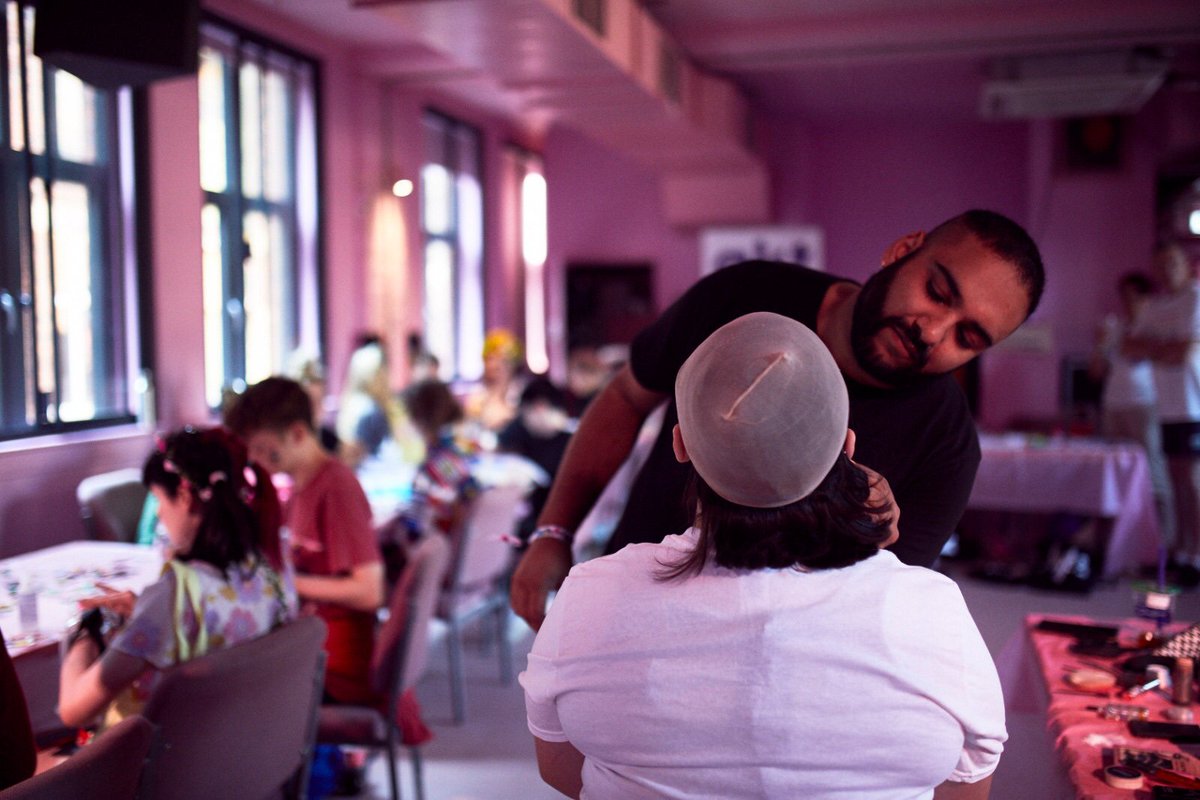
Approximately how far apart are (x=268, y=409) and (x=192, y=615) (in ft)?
2.80

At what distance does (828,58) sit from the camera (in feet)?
22.8

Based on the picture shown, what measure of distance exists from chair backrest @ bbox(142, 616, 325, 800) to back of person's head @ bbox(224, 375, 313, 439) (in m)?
0.89

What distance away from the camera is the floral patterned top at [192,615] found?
79.7 inches

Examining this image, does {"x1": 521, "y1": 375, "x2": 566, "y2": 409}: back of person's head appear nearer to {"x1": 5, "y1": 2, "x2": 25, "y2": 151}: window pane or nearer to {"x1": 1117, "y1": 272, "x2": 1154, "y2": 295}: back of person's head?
{"x1": 5, "y1": 2, "x2": 25, "y2": 151}: window pane

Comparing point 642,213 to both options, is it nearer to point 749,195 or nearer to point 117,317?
point 749,195

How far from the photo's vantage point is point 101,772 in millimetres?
1382

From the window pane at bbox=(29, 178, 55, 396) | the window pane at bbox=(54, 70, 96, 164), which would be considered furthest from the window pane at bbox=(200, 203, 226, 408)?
the window pane at bbox=(29, 178, 55, 396)

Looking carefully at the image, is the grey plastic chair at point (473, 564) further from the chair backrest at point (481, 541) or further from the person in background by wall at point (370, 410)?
the person in background by wall at point (370, 410)

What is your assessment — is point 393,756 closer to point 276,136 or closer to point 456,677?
point 456,677

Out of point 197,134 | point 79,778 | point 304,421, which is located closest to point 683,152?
point 197,134

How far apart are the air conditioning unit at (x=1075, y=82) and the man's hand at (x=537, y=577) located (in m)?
6.24

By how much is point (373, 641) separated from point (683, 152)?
5941 mm

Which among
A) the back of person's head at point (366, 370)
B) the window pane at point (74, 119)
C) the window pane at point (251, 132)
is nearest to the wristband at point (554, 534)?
the window pane at point (74, 119)

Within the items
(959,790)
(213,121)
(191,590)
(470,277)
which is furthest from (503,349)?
(959,790)
